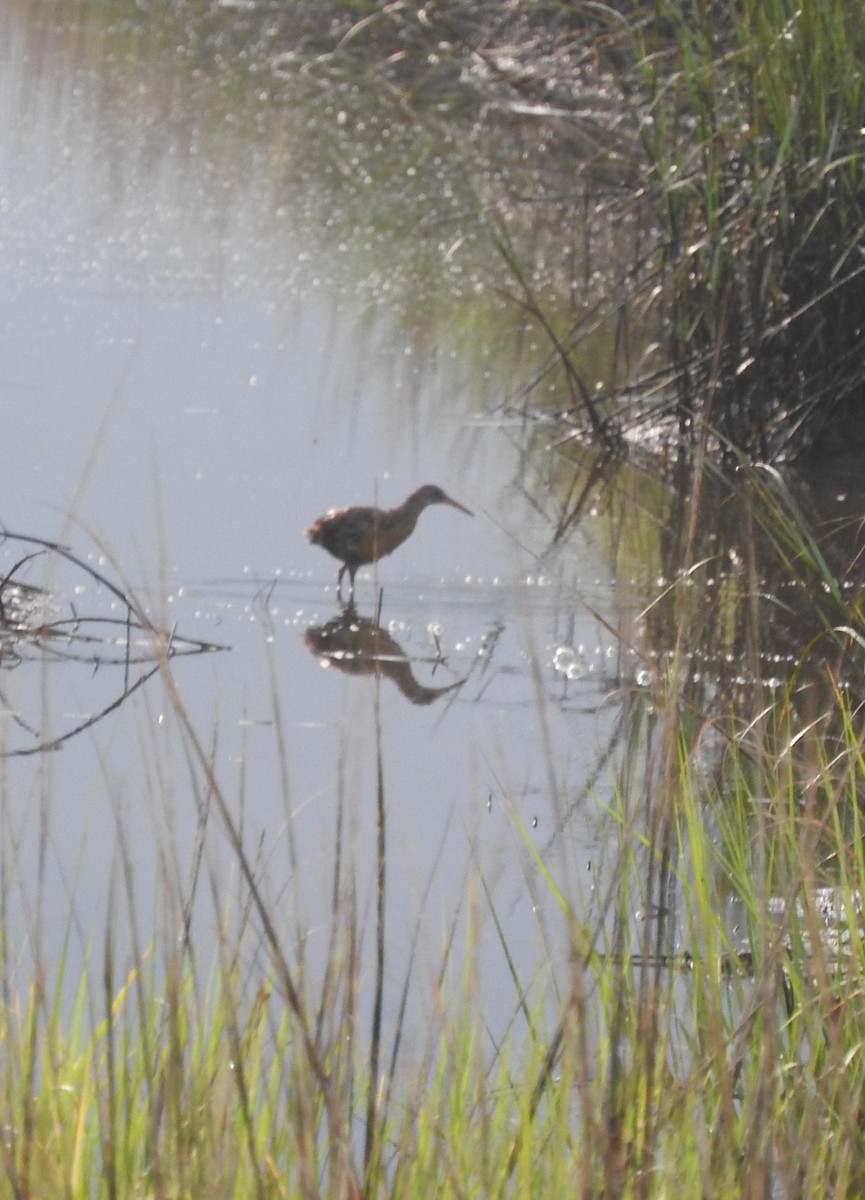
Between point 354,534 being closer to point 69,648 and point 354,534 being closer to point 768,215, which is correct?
point 69,648

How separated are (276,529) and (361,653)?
3.40ft

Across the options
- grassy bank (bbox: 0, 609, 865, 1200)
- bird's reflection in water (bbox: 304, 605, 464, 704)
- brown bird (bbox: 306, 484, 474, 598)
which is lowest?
grassy bank (bbox: 0, 609, 865, 1200)

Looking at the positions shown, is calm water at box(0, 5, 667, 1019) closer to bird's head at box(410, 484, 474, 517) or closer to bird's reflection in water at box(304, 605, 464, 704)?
bird's reflection in water at box(304, 605, 464, 704)

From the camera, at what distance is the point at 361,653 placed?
4434 millimetres

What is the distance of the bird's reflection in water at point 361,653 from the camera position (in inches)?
167

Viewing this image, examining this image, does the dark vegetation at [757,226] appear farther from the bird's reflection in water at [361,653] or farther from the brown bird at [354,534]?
the bird's reflection in water at [361,653]

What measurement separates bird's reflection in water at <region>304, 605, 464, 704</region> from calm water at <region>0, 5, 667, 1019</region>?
0.9 inches

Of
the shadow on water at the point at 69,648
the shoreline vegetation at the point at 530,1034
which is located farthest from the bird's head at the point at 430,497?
the shoreline vegetation at the point at 530,1034

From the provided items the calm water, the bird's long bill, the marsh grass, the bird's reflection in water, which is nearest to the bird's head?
the bird's long bill

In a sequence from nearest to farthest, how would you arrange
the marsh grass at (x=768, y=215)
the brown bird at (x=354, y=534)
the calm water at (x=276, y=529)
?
the calm water at (x=276, y=529), the brown bird at (x=354, y=534), the marsh grass at (x=768, y=215)

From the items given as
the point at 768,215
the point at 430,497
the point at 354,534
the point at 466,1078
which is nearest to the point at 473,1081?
the point at 466,1078

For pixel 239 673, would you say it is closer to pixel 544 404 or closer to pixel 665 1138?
pixel 665 1138

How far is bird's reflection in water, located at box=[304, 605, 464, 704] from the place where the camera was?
424cm

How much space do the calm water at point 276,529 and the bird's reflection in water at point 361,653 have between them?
22 mm
